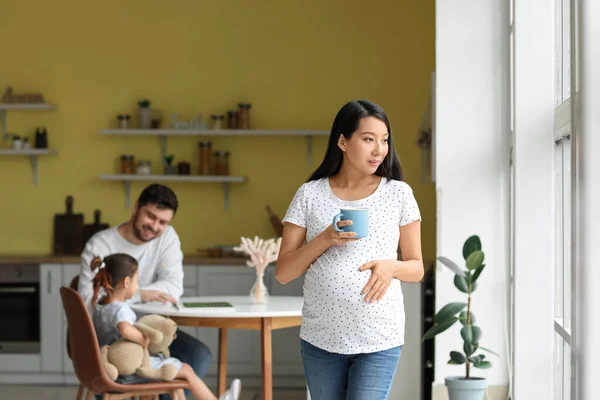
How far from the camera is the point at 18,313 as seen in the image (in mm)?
5883

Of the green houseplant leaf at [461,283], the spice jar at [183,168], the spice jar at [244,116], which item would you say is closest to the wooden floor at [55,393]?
the spice jar at [183,168]

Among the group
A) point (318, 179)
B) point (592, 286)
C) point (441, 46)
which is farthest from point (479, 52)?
point (592, 286)

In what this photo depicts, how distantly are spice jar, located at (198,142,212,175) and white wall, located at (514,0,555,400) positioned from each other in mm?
3297

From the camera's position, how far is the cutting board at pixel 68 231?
20.6 feet

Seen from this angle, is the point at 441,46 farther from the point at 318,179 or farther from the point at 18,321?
the point at 18,321

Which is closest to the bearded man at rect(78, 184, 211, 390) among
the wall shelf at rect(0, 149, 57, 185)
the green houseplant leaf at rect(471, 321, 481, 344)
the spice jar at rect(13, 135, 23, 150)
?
the green houseplant leaf at rect(471, 321, 481, 344)

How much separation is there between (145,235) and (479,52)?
1714 mm

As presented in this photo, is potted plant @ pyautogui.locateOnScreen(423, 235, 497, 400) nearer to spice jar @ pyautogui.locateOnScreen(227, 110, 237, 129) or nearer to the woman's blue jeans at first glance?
the woman's blue jeans

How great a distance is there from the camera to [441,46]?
423 centimetres

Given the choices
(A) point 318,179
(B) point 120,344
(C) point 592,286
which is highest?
(A) point 318,179

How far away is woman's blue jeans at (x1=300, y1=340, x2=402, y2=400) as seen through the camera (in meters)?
1.99

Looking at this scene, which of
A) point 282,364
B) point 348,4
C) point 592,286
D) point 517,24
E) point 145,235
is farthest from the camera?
point 348,4

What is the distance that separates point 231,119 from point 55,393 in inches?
82.7

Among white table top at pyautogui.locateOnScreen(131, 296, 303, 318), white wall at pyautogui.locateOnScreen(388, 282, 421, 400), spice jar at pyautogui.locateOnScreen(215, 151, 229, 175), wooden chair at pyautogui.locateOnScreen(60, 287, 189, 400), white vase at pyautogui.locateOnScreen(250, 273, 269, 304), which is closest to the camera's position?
wooden chair at pyautogui.locateOnScreen(60, 287, 189, 400)
